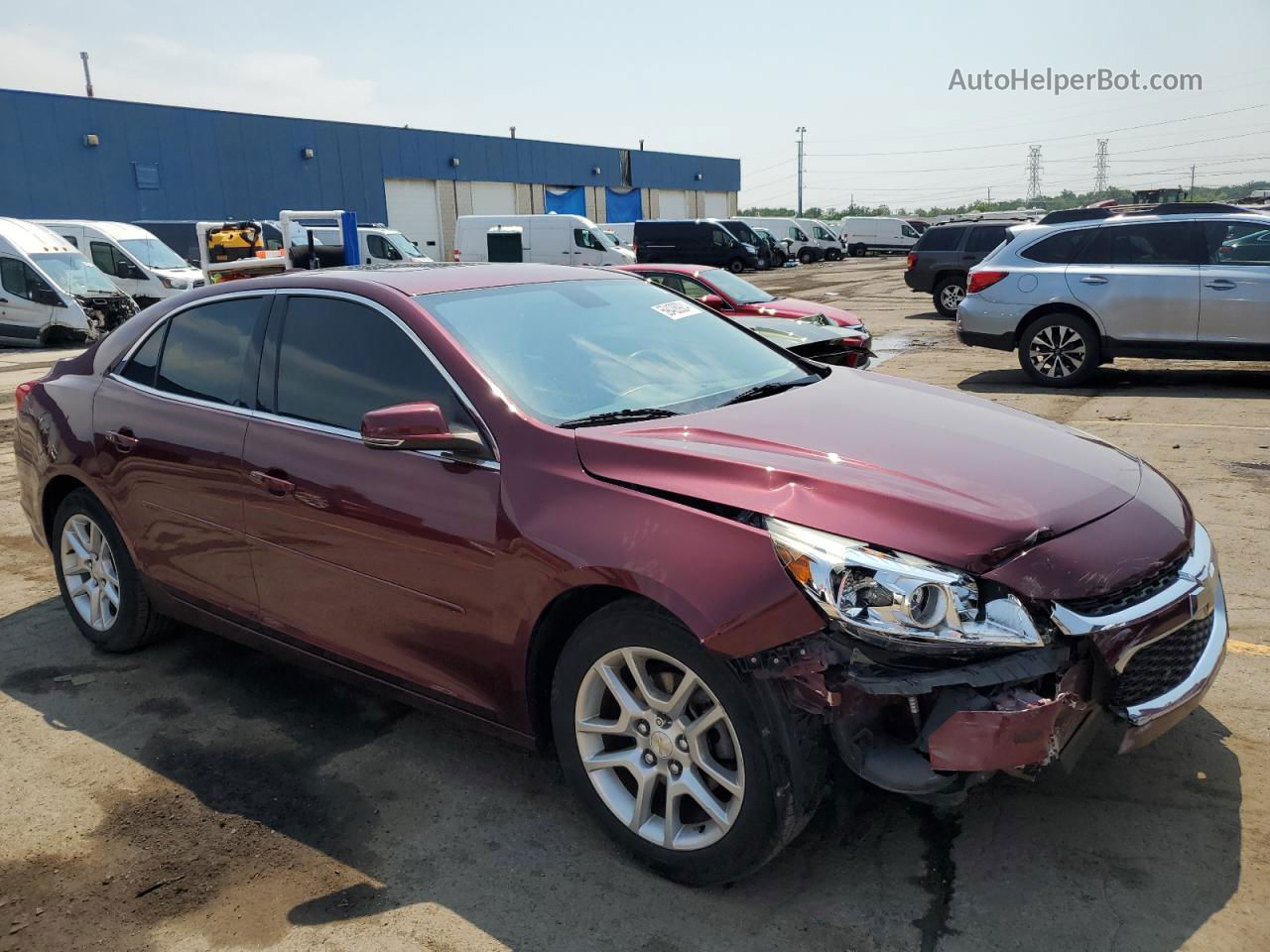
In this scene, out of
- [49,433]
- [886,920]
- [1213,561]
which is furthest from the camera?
[49,433]

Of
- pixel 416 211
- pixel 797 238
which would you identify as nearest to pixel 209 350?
pixel 416 211

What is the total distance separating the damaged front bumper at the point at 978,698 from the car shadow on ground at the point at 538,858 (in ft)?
1.02

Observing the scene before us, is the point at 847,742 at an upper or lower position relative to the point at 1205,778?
upper

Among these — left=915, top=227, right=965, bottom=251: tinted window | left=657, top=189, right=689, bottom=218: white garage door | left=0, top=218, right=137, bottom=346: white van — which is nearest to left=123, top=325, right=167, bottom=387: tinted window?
left=0, top=218, right=137, bottom=346: white van

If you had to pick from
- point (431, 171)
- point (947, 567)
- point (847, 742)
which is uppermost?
point (431, 171)

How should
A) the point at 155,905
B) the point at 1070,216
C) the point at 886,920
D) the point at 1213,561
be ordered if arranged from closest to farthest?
the point at 886,920 < the point at 155,905 < the point at 1213,561 < the point at 1070,216

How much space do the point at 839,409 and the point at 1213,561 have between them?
122cm

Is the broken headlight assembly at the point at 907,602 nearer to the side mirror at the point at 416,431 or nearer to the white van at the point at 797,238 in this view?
the side mirror at the point at 416,431

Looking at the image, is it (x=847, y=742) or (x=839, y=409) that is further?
(x=839, y=409)

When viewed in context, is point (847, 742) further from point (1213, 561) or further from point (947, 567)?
point (1213, 561)

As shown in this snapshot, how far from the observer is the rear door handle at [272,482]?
11.8ft

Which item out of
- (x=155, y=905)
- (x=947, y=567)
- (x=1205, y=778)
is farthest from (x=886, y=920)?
(x=155, y=905)

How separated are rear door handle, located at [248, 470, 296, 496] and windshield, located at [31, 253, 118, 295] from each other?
60.2 feet

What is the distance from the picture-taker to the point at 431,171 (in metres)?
45.3
